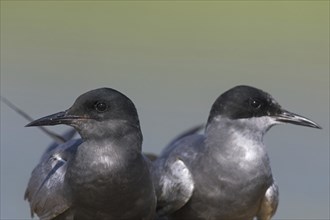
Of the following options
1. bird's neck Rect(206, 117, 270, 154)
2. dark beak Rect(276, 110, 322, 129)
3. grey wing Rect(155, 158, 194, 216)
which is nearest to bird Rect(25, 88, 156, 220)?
grey wing Rect(155, 158, 194, 216)

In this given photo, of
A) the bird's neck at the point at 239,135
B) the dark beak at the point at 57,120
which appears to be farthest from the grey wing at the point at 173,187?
the dark beak at the point at 57,120

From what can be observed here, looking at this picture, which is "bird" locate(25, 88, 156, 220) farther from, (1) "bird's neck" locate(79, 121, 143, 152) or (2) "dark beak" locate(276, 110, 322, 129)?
(2) "dark beak" locate(276, 110, 322, 129)

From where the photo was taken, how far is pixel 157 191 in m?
6.41

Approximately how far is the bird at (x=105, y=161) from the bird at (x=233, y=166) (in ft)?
1.31

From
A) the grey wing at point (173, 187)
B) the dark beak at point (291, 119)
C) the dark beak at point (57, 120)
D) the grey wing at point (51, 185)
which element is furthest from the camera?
the grey wing at point (173, 187)

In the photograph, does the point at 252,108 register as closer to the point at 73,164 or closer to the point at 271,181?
the point at 271,181

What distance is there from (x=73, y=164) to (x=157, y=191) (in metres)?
0.68

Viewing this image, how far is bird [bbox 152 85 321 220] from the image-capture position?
6160 mm

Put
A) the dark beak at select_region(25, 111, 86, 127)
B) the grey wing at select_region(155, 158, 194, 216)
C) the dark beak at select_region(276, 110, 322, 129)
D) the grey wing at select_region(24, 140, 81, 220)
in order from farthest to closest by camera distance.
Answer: the grey wing at select_region(155, 158, 194, 216)
the dark beak at select_region(276, 110, 322, 129)
the grey wing at select_region(24, 140, 81, 220)
the dark beak at select_region(25, 111, 86, 127)

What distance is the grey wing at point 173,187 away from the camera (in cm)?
626

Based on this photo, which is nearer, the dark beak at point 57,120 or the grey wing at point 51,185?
the dark beak at point 57,120

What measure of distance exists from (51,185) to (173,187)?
65 cm

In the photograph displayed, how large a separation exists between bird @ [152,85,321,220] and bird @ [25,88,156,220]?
15.7 inches

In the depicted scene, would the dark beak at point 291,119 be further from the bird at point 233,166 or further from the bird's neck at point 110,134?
the bird's neck at point 110,134
